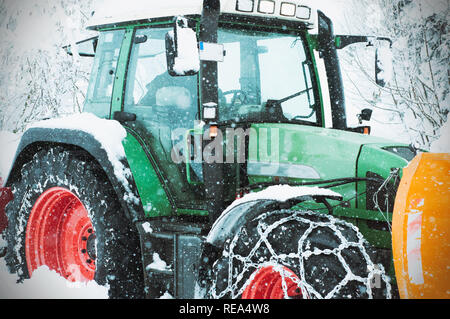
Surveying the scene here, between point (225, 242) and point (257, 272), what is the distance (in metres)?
0.32

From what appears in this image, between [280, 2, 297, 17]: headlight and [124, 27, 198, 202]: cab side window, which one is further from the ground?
[280, 2, 297, 17]: headlight

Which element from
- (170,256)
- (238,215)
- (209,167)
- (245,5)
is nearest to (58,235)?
(170,256)

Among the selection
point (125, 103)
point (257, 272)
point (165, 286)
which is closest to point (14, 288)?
point (165, 286)

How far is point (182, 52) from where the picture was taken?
9.35 feet

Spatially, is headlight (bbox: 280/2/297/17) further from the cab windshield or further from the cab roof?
the cab windshield

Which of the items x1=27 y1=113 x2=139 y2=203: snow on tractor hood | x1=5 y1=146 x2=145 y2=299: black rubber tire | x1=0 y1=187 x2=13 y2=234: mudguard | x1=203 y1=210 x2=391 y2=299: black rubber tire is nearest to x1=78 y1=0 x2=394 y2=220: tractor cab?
x1=27 y1=113 x2=139 y2=203: snow on tractor hood

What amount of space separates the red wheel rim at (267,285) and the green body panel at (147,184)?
38.5 inches

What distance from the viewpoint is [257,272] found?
107 inches

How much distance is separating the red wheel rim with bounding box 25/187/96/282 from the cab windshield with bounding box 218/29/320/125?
150cm

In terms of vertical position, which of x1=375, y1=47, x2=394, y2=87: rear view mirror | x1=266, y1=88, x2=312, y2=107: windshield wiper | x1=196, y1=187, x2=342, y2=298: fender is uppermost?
x1=375, y1=47, x2=394, y2=87: rear view mirror

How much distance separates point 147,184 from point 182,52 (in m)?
1.03

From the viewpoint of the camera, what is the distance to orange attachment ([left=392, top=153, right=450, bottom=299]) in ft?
6.70

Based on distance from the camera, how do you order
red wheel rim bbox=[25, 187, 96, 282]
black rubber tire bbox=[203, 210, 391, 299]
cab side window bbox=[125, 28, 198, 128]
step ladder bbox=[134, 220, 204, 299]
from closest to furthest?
black rubber tire bbox=[203, 210, 391, 299] < step ladder bbox=[134, 220, 204, 299] < cab side window bbox=[125, 28, 198, 128] < red wheel rim bbox=[25, 187, 96, 282]
